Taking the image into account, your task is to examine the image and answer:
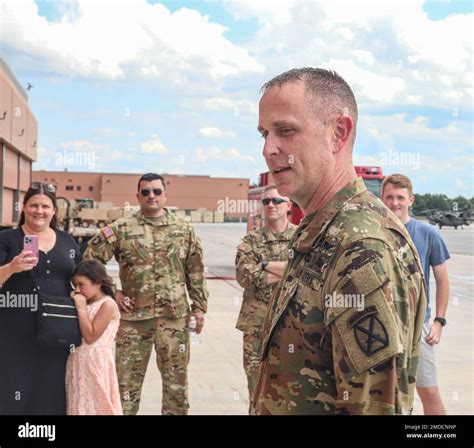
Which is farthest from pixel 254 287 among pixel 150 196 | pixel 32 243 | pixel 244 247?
pixel 32 243

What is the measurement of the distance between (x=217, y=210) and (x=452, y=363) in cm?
6795

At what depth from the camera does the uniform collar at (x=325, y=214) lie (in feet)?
5.00

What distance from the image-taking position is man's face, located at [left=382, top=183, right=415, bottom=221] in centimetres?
440

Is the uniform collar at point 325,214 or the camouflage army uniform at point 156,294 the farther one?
the camouflage army uniform at point 156,294

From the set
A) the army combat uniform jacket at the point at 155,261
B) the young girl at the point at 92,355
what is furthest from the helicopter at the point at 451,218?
the young girl at the point at 92,355

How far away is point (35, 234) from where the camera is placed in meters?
4.10

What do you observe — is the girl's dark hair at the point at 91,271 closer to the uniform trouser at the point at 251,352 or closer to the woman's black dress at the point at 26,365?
the woman's black dress at the point at 26,365

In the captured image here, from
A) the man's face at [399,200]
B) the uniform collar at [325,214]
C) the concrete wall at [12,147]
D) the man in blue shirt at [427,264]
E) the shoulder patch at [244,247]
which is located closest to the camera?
the uniform collar at [325,214]

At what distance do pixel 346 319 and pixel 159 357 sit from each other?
349 cm

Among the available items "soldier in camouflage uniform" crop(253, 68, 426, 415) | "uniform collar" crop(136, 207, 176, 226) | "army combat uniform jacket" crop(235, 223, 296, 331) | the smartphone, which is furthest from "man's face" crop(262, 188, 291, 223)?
"soldier in camouflage uniform" crop(253, 68, 426, 415)

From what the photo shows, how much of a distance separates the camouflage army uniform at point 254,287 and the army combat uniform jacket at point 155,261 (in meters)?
0.41

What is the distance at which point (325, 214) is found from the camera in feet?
5.05

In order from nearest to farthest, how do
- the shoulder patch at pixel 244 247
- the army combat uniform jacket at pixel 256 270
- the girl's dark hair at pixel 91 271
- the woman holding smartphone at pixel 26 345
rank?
the woman holding smartphone at pixel 26 345 < the girl's dark hair at pixel 91 271 < the army combat uniform jacket at pixel 256 270 < the shoulder patch at pixel 244 247

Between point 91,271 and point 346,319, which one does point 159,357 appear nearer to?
point 91,271
